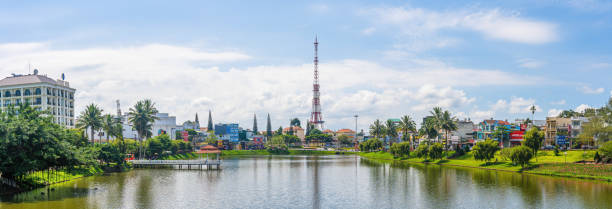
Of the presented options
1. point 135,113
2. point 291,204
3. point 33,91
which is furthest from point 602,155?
point 33,91

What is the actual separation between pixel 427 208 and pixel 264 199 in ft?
64.9

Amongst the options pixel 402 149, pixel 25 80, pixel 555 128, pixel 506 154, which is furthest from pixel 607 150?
pixel 25 80

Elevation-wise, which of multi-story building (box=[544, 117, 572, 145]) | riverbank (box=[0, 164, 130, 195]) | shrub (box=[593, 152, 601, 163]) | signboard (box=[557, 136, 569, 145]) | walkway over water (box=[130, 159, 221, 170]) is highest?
multi-story building (box=[544, 117, 572, 145])

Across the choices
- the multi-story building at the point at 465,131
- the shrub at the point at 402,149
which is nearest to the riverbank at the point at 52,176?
the shrub at the point at 402,149

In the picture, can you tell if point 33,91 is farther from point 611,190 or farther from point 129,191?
point 611,190

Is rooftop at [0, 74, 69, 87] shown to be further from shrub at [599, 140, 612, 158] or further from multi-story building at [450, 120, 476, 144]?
shrub at [599, 140, 612, 158]

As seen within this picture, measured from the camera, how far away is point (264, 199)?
58344 mm

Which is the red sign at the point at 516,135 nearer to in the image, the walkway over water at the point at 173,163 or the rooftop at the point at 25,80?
the walkway over water at the point at 173,163

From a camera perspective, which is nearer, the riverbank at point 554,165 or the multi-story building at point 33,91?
the riverbank at point 554,165

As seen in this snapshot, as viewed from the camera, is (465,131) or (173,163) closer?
(173,163)

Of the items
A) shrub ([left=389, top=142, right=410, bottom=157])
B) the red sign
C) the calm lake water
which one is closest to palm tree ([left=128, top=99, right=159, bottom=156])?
the calm lake water

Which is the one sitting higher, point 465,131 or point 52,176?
point 465,131

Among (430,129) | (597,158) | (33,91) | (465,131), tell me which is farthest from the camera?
(465,131)

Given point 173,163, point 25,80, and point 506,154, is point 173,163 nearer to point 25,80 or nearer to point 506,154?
point 25,80
